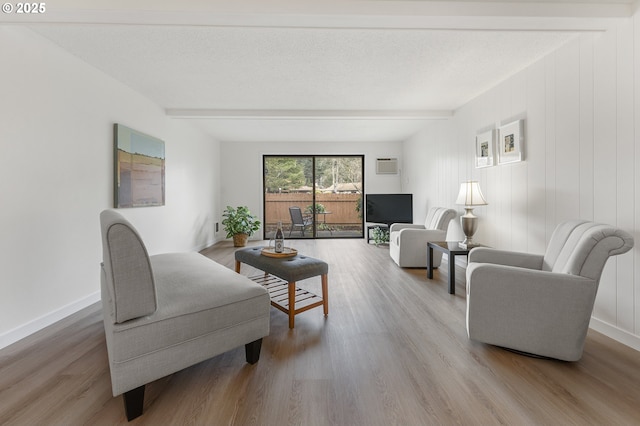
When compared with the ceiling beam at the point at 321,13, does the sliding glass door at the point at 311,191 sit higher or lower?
lower

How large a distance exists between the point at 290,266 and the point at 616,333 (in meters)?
2.45

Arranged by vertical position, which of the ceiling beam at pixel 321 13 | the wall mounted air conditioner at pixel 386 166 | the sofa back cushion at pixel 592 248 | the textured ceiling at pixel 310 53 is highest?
the textured ceiling at pixel 310 53

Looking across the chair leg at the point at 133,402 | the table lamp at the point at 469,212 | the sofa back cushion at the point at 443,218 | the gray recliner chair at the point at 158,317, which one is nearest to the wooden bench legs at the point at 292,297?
the gray recliner chair at the point at 158,317

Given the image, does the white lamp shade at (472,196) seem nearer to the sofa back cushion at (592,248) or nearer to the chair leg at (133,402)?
the sofa back cushion at (592,248)

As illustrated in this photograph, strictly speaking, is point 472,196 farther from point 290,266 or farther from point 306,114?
point 306,114

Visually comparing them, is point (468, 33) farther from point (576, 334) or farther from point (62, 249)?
point (62, 249)

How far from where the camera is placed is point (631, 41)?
2.03m

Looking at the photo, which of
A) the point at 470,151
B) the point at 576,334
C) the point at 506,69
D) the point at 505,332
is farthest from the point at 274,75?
the point at 576,334

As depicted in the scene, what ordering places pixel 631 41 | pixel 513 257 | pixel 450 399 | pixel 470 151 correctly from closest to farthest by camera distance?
pixel 450 399
pixel 631 41
pixel 513 257
pixel 470 151

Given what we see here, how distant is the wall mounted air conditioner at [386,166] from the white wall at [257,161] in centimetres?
8

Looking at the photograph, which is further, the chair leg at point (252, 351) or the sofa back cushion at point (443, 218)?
the sofa back cushion at point (443, 218)

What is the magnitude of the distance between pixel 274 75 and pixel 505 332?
10.3 ft

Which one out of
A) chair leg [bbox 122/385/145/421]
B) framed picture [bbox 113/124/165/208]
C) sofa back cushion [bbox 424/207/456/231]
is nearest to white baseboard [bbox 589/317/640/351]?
sofa back cushion [bbox 424/207/456/231]

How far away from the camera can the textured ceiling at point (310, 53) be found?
6.79 feet
